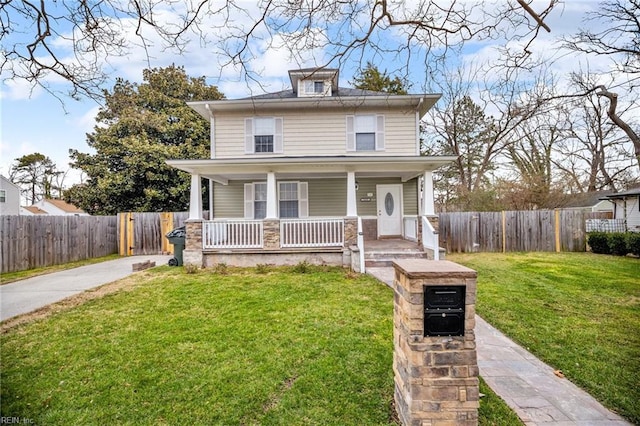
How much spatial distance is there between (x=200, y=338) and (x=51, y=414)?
5.40ft

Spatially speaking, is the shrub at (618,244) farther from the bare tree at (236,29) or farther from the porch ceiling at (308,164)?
the bare tree at (236,29)

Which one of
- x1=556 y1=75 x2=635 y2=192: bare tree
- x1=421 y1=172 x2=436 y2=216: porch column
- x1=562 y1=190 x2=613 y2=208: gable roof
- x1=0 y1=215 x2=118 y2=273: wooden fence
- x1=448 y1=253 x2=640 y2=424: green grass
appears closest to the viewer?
x1=448 y1=253 x2=640 y2=424: green grass

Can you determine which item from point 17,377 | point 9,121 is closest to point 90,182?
point 9,121

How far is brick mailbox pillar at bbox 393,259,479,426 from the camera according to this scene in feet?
7.02

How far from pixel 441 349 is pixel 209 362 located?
103 inches

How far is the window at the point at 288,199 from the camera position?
463 inches

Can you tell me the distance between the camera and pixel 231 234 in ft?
31.1

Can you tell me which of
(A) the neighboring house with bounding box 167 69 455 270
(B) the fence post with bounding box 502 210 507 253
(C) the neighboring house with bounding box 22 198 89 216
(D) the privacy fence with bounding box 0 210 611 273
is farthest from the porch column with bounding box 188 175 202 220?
(C) the neighboring house with bounding box 22 198 89 216

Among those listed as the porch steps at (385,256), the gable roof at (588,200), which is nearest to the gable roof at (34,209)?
the porch steps at (385,256)

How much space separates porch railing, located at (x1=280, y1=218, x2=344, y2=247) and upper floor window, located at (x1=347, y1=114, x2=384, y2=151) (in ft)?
11.7

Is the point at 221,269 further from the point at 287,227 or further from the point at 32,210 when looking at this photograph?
the point at 32,210

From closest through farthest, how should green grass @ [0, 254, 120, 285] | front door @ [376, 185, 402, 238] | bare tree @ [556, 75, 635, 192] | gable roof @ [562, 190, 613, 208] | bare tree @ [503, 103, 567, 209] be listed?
green grass @ [0, 254, 120, 285]
front door @ [376, 185, 402, 238]
bare tree @ [556, 75, 635, 192]
bare tree @ [503, 103, 567, 209]
gable roof @ [562, 190, 613, 208]

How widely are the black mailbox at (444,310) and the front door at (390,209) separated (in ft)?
32.1

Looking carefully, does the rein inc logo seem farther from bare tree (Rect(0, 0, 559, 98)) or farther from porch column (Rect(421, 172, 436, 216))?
porch column (Rect(421, 172, 436, 216))
